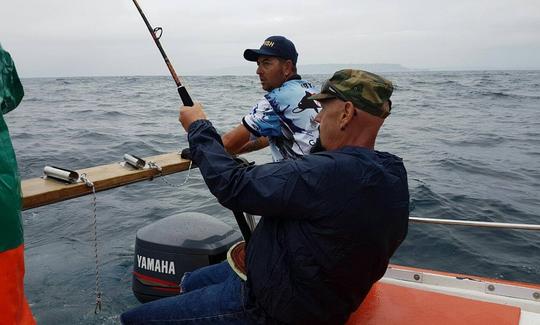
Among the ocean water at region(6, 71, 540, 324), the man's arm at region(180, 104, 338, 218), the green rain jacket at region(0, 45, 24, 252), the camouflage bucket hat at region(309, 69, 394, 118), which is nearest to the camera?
the green rain jacket at region(0, 45, 24, 252)

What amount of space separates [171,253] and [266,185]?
1.63 metres

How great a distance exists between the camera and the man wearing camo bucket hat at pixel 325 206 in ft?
5.23

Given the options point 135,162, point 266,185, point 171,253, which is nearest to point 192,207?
point 171,253

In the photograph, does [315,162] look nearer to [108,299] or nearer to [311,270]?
[311,270]

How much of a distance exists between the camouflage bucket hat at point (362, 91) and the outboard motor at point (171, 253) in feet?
5.45

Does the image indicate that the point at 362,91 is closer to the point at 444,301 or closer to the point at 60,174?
the point at 444,301

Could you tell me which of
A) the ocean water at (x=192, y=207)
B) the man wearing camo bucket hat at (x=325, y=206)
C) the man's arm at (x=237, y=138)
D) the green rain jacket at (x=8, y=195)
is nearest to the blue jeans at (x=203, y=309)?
the man wearing camo bucket hat at (x=325, y=206)

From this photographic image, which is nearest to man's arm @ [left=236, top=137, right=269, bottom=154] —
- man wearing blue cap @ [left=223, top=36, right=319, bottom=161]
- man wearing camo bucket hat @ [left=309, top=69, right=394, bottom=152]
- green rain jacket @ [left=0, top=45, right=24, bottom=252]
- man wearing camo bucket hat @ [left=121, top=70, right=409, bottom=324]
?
man wearing blue cap @ [left=223, top=36, right=319, bottom=161]

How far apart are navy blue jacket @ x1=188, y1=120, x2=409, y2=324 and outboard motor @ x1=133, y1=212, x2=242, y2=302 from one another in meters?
1.29

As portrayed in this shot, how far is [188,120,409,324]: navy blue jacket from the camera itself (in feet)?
5.21

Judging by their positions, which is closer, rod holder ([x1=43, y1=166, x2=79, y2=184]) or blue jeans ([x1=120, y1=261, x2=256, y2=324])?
blue jeans ([x1=120, y1=261, x2=256, y2=324])

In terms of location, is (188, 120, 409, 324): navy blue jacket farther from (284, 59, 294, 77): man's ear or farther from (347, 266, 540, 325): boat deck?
(284, 59, 294, 77): man's ear

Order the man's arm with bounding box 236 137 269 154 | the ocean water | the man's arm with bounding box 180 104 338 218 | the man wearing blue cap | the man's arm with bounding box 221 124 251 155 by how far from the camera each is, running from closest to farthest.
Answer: the man's arm with bounding box 180 104 338 218 → the man wearing blue cap → the man's arm with bounding box 221 124 251 155 → the man's arm with bounding box 236 137 269 154 → the ocean water

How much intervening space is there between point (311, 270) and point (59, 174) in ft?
4.78
